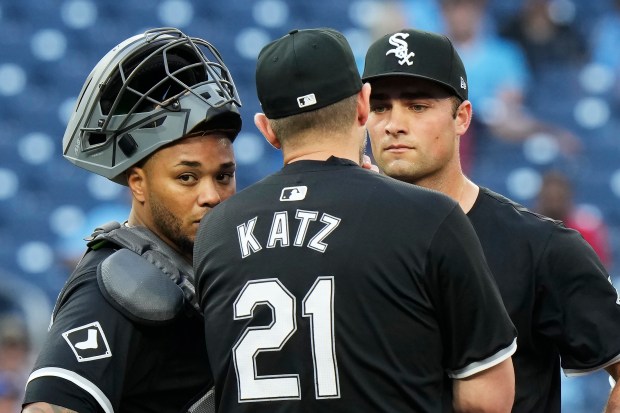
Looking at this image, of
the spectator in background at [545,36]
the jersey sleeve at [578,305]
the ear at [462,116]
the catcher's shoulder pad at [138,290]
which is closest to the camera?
the catcher's shoulder pad at [138,290]

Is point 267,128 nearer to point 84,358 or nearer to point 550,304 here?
point 84,358

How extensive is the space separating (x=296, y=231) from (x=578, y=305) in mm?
1032

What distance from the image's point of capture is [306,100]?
104 inches

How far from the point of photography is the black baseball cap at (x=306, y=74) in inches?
104

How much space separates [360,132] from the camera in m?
2.71

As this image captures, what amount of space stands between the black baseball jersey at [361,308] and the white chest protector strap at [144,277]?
0.24 m

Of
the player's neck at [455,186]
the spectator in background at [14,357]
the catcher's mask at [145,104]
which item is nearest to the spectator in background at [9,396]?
the spectator in background at [14,357]

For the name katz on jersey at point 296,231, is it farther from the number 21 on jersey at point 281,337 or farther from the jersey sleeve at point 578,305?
the jersey sleeve at point 578,305

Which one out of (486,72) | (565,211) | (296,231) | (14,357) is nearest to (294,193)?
(296,231)

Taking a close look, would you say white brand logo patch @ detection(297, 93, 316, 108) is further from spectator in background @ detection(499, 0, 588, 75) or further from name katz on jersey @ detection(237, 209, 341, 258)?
spectator in background @ detection(499, 0, 588, 75)

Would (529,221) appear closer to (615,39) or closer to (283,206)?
(283,206)

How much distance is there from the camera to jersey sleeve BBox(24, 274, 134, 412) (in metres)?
2.64

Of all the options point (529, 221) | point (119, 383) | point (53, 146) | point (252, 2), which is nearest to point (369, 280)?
point (119, 383)

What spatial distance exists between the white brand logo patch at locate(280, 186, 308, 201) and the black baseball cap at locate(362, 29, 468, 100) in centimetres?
92
